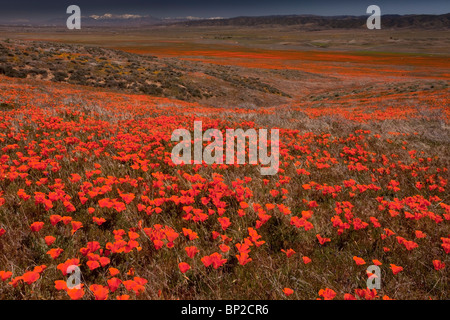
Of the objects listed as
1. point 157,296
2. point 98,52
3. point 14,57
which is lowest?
point 157,296

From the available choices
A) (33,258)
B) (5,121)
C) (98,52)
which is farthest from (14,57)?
(33,258)

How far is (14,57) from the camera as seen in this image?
89.9 feet

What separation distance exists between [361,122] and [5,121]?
438 inches

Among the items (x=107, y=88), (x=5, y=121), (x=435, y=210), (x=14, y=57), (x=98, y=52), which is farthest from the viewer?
(x=98, y=52)

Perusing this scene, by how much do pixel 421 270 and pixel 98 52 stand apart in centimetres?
4659

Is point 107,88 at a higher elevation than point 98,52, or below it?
below

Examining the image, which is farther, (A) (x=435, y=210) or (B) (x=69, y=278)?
(A) (x=435, y=210)
